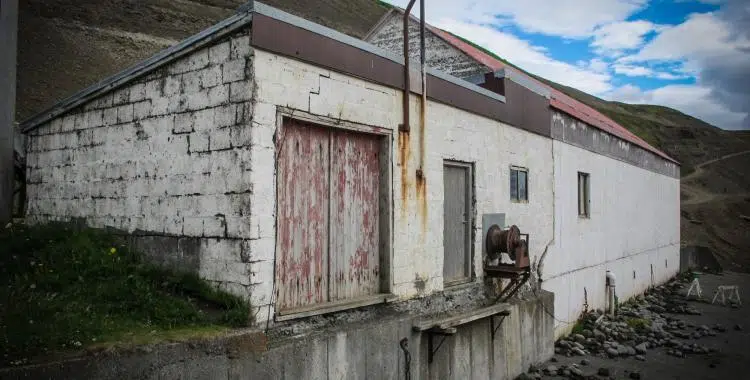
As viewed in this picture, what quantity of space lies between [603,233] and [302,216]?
389 inches

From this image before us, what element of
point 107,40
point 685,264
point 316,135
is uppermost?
point 107,40

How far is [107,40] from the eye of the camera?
38.3 meters

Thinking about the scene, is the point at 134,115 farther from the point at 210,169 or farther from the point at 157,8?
the point at 157,8

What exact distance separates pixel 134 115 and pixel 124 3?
43.2m

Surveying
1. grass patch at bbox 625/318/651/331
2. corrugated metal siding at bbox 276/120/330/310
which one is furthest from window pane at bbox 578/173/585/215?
corrugated metal siding at bbox 276/120/330/310

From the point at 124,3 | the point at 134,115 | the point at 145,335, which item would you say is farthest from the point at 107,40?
the point at 145,335

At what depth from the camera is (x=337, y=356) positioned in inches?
206

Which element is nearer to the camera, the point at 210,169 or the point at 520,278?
the point at 210,169

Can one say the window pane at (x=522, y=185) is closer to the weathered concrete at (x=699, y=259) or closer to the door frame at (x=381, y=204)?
the door frame at (x=381, y=204)

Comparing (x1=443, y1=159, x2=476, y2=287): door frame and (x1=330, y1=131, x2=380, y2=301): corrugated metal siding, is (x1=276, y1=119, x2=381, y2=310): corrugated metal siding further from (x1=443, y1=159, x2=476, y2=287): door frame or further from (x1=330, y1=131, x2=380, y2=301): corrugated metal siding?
(x1=443, y1=159, x2=476, y2=287): door frame

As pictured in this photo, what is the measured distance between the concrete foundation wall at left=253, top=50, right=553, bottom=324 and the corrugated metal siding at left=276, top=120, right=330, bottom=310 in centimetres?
28

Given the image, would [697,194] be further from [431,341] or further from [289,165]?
[289,165]

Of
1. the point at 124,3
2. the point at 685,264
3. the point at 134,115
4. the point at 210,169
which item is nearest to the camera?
the point at 210,169

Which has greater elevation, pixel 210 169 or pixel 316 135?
pixel 316 135
